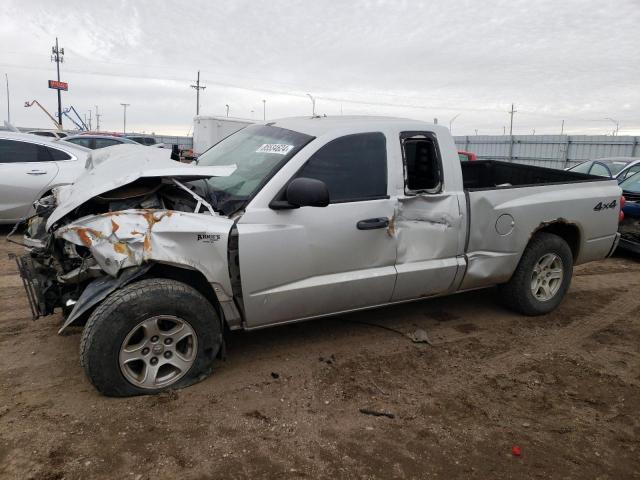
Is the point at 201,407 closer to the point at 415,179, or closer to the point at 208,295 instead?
the point at 208,295

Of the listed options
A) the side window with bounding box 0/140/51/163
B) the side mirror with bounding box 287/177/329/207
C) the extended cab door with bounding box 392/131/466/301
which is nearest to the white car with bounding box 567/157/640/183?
the extended cab door with bounding box 392/131/466/301

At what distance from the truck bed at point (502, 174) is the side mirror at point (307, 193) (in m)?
3.18

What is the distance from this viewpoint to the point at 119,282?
3.17 meters

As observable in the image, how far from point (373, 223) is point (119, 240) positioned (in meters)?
1.80

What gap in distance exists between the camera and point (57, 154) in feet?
25.4

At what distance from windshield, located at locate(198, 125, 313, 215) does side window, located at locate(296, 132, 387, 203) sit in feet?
0.63

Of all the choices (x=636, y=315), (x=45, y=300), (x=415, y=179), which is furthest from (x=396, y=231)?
(x=636, y=315)

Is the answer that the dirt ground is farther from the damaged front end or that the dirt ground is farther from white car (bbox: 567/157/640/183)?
white car (bbox: 567/157/640/183)

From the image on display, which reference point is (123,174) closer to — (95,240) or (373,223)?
(95,240)

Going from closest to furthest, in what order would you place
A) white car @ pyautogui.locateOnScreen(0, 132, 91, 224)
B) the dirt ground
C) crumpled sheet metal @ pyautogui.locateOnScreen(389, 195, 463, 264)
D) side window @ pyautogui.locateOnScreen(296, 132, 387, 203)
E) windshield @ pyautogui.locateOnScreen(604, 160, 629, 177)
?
the dirt ground, side window @ pyautogui.locateOnScreen(296, 132, 387, 203), crumpled sheet metal @ pyautogui.locateOnScreen(389, 195, 463, 264), white car @ pyautogui.locateOnScreen(0, 132, 91, 224), windshield @ pyautogui.locateOnScreen(604, 160, 629, 177)

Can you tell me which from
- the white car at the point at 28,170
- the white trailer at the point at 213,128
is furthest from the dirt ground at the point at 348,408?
the white trailer at the point at 213,128

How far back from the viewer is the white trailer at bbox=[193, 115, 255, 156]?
2078cm

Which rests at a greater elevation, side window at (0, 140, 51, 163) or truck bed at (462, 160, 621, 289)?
side window at (0, 140, 51, 163)

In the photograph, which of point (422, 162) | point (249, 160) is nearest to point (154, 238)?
point (249, 160)
